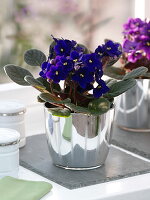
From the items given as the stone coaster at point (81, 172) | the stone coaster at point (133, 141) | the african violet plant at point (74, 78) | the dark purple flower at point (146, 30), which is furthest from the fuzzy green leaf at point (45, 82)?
the dark purple flower at point (146, 30)

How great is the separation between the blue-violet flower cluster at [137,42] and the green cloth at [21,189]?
2.13ft

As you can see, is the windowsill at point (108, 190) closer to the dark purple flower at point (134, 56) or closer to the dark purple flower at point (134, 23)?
the dark purple flower at point (134, 56)

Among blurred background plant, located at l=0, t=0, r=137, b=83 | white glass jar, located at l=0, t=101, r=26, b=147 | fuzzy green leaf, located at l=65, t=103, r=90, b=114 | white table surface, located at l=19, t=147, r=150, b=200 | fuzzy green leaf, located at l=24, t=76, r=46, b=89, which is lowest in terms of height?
white table surface, located at l=19, t=147, r=150, b=200

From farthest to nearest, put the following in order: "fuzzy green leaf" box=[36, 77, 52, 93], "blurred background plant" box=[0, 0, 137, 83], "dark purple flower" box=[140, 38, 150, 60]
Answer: "blurred background plant" box=[0, 0, 137, 83]
"dark purple flower" box=[140, 38, 150, 60]
"fuzzy green leaf" box=[36, 77, 52, 93]

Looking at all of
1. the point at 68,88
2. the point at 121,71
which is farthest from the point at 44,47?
the point at 68,88

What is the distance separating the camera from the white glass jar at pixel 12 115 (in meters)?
2.12

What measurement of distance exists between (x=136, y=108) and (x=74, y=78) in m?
0.52

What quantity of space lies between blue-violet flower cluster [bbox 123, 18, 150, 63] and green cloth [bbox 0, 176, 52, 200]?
25.5 inches

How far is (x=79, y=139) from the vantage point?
196cm

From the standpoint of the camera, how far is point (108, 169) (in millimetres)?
2018

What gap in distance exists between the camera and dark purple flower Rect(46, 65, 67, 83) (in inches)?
73.5

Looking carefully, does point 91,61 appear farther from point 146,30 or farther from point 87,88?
point 146,30

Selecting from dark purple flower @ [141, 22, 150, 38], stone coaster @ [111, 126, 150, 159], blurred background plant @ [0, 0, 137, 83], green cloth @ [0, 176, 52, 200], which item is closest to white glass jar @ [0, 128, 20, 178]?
green cloth @ [0, 176, 52, 200]

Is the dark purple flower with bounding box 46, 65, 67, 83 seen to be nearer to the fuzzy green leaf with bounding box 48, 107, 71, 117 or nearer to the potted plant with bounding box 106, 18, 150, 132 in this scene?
the fuzzy green leaf with bounding box 48, 107, 71, 117
